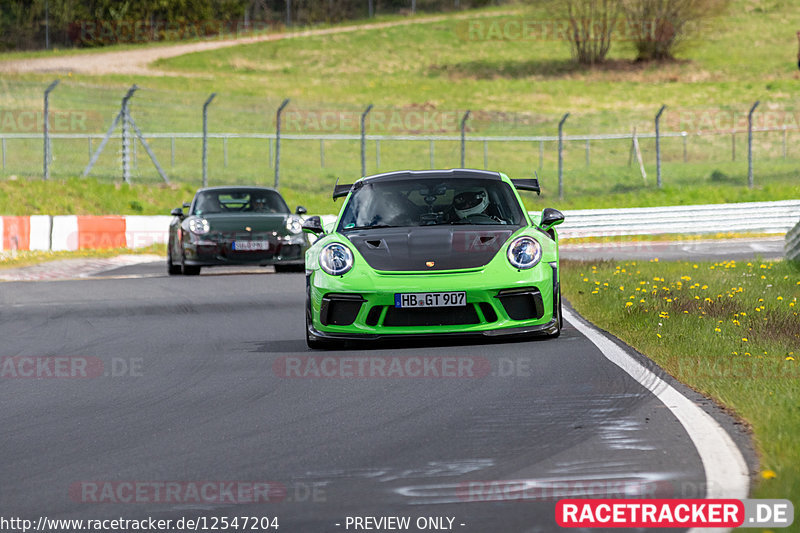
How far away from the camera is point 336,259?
9805mm

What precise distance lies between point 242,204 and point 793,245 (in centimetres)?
787

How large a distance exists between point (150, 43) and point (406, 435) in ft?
282

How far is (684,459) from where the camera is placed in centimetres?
564

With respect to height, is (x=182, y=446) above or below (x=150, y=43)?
below

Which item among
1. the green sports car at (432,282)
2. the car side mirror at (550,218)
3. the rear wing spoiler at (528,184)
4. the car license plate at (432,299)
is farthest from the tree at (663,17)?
the car license plate at (432,299)

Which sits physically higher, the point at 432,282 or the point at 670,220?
the point at 432,282

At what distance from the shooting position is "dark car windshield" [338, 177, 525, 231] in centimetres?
1052

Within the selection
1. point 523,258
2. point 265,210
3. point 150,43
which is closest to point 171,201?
point 265,210

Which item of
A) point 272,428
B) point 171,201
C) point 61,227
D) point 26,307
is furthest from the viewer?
point 171,201

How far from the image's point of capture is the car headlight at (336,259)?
382 inches

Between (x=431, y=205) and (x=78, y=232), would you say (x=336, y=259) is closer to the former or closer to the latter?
(x=431, y=205)

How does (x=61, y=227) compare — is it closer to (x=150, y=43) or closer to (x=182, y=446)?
(x=182, y=446)

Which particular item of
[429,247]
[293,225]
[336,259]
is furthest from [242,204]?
[429,247]

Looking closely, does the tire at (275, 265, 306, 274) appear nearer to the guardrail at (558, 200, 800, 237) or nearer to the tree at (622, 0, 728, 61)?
the guardrail at (558, 200, 800, 237)
